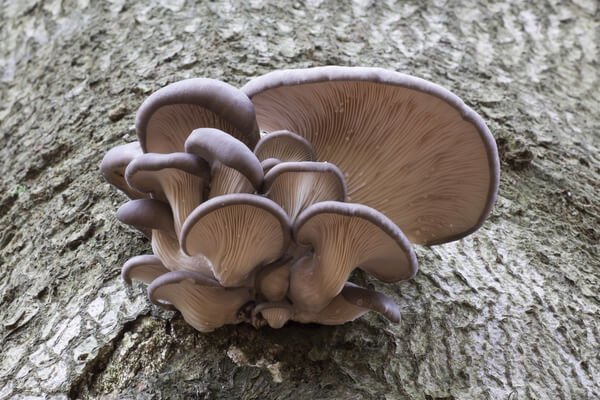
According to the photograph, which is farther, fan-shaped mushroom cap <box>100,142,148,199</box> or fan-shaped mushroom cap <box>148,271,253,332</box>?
fan-shaped mushroom cap <box>100,142,148,199</box>

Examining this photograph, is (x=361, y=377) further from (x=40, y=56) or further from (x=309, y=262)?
(x=40, y=56)

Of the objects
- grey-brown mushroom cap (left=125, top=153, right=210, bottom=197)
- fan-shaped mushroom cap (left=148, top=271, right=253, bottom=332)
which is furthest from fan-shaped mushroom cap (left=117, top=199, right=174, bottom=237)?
fan-shaped mushroom cap (left=148, top=271, right=253, bottom=332)

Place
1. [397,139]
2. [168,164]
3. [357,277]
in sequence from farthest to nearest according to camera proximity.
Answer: [357,277] → [397,139] → [168,164]

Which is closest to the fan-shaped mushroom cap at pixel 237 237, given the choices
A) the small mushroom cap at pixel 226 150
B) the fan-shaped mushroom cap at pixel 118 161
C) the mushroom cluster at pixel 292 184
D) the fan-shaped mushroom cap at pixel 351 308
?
the mushroom cluster at pixel 292 184

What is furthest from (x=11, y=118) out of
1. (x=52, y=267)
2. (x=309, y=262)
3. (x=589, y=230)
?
(x=589, y=230)

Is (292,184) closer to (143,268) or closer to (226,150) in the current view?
(226,150)

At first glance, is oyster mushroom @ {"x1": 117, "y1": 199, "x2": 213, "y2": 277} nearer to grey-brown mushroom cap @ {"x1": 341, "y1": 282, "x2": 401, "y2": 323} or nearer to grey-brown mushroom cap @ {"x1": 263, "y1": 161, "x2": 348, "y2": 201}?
grey-brown mushroom cap @ {"x1": 263, "y1": 161, "x2": 348, "y2": 201}

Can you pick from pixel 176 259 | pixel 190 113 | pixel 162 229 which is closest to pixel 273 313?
pixel 176 259
